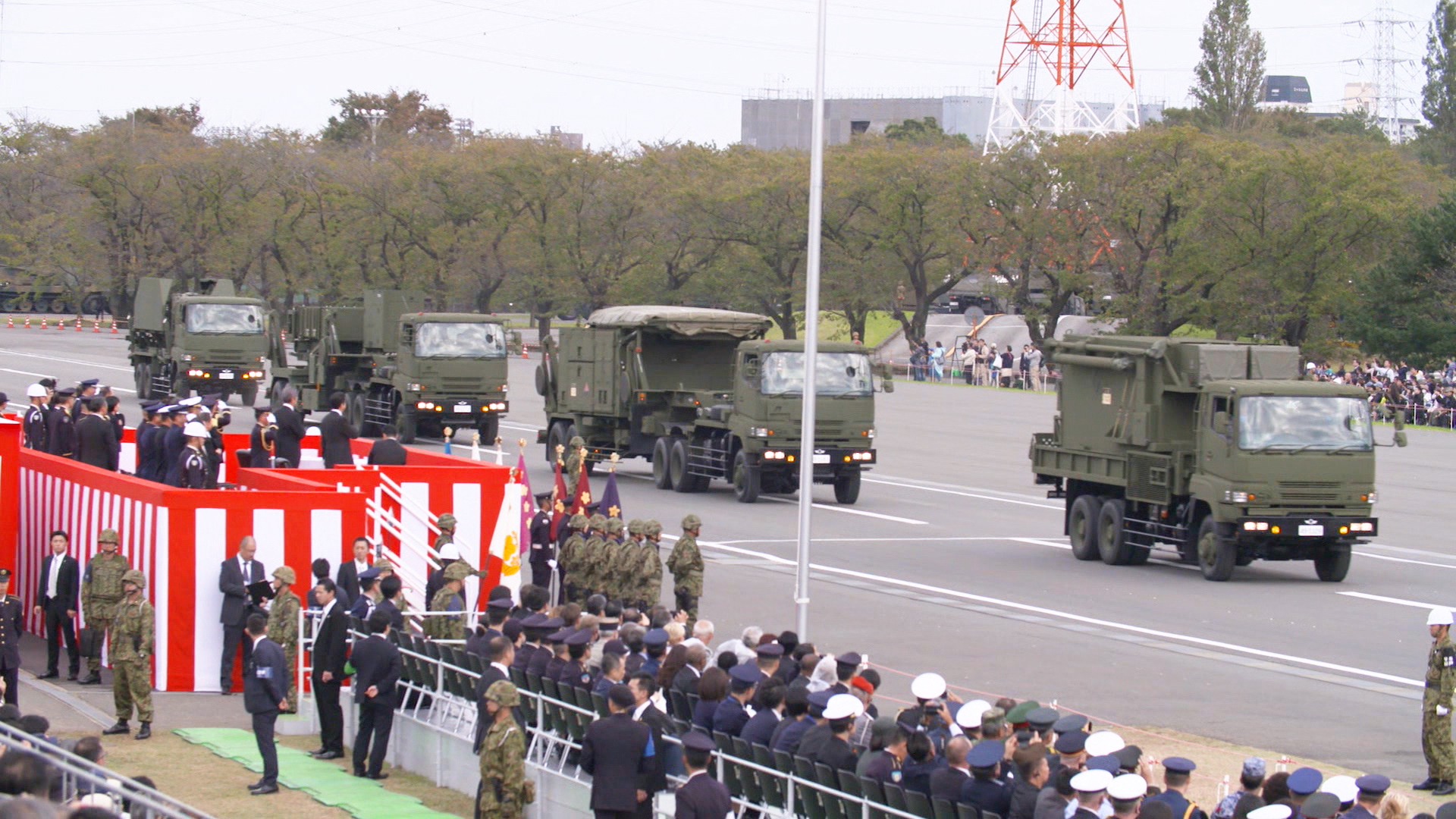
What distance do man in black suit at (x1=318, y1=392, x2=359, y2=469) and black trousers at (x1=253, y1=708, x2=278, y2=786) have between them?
8.17m

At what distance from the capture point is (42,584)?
17.6m

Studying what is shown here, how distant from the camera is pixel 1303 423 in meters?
22.2

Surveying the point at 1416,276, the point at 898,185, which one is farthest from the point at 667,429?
the point at 898,185

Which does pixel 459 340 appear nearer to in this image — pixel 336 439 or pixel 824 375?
pixel 824 375

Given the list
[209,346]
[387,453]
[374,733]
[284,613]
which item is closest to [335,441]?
[387,453]

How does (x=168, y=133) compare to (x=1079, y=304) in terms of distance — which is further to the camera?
(x=168, y=133)

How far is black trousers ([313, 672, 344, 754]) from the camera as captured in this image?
1384 cm

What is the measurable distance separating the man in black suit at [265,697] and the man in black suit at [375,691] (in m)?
0.59

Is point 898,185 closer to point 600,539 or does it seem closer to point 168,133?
point 168,133

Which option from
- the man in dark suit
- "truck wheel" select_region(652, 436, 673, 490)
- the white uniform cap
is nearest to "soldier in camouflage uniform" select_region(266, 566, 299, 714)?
the man in dark suit

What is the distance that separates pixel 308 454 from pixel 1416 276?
3972 cm

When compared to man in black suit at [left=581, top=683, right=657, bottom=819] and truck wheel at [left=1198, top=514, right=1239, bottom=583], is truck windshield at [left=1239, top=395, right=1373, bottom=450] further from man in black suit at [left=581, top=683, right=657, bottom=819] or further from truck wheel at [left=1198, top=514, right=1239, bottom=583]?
man in black suit at [left=581, top=683, right=657, bottom=819]

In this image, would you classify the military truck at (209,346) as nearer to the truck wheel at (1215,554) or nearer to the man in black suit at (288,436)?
the man in black suit at (288,436)

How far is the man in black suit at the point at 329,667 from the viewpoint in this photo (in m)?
13.7
